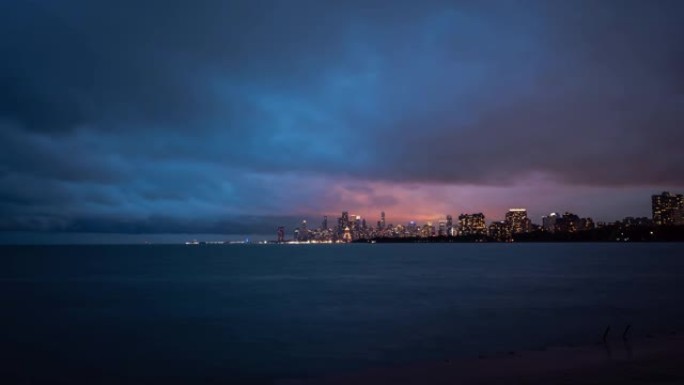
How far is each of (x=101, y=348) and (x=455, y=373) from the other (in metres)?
20.6

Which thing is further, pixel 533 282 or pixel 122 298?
pixel 533 282

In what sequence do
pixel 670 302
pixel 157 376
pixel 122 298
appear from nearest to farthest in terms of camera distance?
pixel 157 376
pixel 670 302
pixel 122 298

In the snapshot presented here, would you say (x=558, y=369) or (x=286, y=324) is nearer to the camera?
(x=558, y=369)

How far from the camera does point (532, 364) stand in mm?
22172

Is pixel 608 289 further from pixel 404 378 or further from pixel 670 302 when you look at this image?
pixel 404 378

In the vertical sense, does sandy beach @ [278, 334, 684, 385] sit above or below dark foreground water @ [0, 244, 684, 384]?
above

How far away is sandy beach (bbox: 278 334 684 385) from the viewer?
60.0ft

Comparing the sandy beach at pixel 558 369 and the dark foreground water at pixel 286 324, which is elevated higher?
the sandy beach at pixel 558 369

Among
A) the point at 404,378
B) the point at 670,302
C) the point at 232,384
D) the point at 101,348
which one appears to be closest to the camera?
the point at 404,378

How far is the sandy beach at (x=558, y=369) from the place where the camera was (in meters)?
18.3

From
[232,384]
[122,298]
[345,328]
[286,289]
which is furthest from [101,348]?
[286,289]

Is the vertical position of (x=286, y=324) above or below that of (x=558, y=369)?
below

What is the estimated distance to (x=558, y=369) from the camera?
67.8 feet

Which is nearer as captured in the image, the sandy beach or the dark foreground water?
the sandy beach
